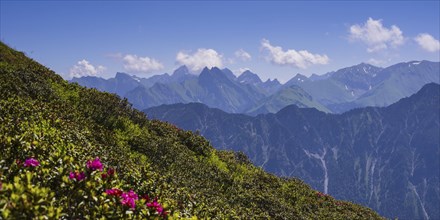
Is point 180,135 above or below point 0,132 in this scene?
above

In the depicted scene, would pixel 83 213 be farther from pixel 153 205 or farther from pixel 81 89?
pixel 81 89

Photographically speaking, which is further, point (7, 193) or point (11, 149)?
point (11, 149)

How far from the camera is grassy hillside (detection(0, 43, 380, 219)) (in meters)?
7.52

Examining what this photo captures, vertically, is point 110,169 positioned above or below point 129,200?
above

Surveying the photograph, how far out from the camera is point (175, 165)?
25391 millimetres

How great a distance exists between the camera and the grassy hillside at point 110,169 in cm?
752

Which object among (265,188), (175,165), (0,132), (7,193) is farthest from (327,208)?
(7,193)

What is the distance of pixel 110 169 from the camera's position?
9.42m

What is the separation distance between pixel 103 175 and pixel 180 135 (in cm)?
2617

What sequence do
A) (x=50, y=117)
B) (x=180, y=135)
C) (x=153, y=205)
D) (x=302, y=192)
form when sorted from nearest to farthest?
(x=153, y=205), (x=50, y=117), (x=302, y=192), (x=180, y=135)

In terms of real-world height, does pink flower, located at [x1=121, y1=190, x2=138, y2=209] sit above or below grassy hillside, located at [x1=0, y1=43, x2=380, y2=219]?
below

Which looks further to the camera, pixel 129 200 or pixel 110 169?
pixel 110 169

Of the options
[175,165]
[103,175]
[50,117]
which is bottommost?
[103,175]

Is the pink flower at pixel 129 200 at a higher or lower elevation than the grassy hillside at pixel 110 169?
lower
